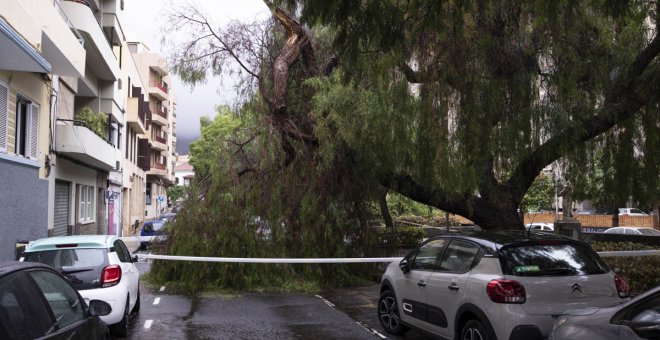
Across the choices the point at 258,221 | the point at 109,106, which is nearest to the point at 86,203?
the point at 109,106

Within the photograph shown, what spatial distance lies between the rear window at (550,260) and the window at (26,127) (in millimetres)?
12631

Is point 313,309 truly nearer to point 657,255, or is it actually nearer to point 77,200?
point 657,255

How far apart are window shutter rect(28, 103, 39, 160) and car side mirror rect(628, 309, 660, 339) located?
15027 mm

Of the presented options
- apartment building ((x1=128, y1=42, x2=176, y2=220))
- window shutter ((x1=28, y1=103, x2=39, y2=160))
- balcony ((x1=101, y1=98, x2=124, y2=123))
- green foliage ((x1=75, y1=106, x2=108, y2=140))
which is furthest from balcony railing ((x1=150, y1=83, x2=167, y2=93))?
window shutter ((x1=28, y1=103, x2=39, y2=160))

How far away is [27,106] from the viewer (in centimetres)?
1503

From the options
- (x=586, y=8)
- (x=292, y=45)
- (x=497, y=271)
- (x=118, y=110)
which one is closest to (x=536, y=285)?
(x=497, y=271)

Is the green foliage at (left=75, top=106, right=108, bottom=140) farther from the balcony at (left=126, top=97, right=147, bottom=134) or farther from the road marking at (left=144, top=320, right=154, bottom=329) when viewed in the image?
the balcony at (left=126, top=97, right=147, bottom=134)

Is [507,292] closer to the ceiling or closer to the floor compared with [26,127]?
closer to the floor

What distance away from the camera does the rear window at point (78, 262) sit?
25.9 feet

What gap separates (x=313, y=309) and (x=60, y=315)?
691 centimetres

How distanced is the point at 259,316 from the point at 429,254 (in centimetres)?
381

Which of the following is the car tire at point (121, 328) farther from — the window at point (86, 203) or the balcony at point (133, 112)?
the balcony at point (133, 112)

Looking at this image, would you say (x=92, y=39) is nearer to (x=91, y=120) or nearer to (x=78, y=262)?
(x=91, y=120)

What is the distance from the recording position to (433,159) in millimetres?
9438
